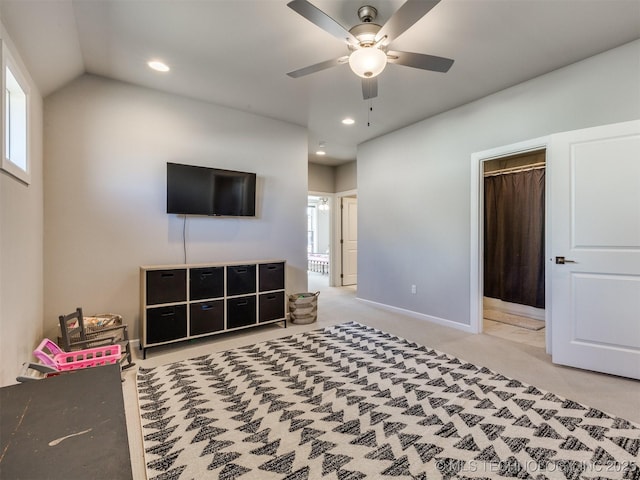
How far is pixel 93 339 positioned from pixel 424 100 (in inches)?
161

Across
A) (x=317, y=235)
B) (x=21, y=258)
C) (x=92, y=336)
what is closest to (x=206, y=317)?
(x=92, y=336)

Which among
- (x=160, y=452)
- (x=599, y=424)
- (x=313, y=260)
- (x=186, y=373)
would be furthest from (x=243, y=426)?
(x=313, y=260)

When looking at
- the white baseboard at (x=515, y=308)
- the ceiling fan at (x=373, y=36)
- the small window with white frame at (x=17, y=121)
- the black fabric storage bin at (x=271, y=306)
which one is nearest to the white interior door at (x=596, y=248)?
the ceiling fan at (x=373, y=36)

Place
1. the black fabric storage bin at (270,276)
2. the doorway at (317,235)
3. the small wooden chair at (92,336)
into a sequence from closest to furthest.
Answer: the small wooden chair at (92,336), the black fabric storage bin at (270,276), the doorway at (317,235)

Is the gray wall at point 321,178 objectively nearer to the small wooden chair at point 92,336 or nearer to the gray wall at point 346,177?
the gray wall at point 346,177

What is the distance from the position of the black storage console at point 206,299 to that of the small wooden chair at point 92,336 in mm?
175

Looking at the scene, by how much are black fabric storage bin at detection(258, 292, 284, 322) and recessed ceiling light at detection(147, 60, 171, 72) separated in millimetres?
2498

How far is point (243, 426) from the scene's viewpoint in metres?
1.86

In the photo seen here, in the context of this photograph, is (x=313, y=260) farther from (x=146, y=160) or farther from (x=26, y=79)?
(x=26, y=79)

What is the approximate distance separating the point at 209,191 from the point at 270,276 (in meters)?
1.21

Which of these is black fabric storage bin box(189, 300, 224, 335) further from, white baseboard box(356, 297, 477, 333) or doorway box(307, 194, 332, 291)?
doorway box(307, 194, 332, 291)

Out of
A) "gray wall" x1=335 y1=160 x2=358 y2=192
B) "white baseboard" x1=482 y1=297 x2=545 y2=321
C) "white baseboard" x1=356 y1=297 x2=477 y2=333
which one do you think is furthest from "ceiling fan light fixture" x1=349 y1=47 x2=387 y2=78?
"gray wall" x1=335 y1=160 x2=358 y2=192

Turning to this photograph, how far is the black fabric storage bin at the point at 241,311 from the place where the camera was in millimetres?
3396

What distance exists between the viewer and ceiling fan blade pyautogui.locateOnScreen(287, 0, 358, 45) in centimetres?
159
